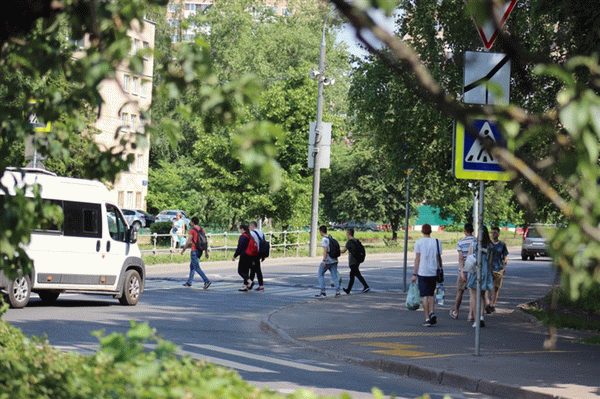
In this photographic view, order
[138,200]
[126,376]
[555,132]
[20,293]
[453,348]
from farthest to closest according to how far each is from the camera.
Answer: [138,200]
[20,293]
[453,348]
[126,376]
[555,132]

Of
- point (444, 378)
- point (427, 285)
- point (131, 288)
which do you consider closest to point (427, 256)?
point (427, 285)

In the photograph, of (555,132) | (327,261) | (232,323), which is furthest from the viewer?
(327,261)

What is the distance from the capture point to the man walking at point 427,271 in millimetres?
17625

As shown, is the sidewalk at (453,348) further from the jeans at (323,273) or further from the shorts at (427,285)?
the jeans at (323,273)

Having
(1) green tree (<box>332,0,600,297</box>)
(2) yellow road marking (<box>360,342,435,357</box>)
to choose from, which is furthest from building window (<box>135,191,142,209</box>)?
(1) green tree (<box>332,0,600,297</box>)

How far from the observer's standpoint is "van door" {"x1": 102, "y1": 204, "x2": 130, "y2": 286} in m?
21.1

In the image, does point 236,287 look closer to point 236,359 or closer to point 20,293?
point 20,293

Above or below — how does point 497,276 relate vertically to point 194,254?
below

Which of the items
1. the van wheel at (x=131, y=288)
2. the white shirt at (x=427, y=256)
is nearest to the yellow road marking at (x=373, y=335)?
the white shirt at (x=427, y=256)

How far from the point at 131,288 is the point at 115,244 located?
95 cm

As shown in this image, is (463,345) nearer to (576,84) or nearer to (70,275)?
(70,275)

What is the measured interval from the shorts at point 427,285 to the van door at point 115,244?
6498mm

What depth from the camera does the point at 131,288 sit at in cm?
2150

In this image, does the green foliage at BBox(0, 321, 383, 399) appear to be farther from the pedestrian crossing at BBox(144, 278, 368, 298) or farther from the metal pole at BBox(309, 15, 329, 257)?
the metal pole at BBox(309, 15, 329, 257)
